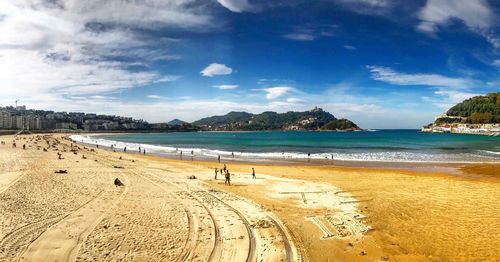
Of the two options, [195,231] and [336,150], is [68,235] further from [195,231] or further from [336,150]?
[336,150]

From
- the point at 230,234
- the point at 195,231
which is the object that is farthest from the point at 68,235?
the point at 230,234

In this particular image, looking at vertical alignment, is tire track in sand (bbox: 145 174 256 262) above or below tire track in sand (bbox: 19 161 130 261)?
below

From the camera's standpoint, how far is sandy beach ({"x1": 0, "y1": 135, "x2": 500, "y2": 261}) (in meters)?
10.3

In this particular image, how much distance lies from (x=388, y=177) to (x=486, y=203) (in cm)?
974

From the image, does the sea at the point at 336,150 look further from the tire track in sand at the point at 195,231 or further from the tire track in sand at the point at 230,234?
the tire track in sand at the point at 230,234

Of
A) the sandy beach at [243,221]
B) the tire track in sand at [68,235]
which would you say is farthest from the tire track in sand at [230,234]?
the tire track in sand at [68,235]

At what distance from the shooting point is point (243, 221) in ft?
44.4

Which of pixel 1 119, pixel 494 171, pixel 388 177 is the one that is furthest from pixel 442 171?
pixel 1 119

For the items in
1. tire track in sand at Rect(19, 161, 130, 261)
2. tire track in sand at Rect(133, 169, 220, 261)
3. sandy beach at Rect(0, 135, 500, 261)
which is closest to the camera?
tire track in sand at Rect(19, 161, 130, 261)

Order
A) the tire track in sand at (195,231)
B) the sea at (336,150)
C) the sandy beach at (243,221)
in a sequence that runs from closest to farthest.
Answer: the tire track in sand at (195,231), the sandy beach at (243,221), the sea at (336,150)

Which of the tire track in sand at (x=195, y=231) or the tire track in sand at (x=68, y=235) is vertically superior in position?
the tire track in sand at (x=68, y=235)

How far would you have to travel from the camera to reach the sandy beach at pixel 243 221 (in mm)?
10336

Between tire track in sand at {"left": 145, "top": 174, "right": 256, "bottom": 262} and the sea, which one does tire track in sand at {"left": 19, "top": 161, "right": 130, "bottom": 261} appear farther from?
the sea

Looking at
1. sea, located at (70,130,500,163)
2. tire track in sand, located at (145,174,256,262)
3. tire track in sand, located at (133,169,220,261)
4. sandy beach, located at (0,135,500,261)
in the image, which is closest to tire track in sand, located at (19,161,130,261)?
sandy beach, located at (0,135,500,261)
